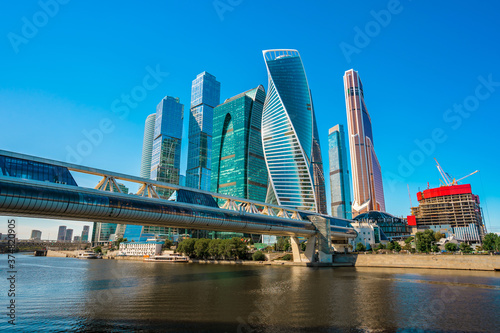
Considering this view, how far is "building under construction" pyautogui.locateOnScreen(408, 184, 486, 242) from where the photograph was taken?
575 ft

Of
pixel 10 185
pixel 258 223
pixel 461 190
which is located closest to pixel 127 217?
pixel 10 185

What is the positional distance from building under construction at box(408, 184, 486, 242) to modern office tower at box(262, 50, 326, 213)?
83574 millimetres

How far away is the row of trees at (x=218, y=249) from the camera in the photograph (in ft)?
320

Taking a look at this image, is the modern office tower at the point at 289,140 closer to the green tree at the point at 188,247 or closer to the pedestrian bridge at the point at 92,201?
the green tree at the point at 188,247

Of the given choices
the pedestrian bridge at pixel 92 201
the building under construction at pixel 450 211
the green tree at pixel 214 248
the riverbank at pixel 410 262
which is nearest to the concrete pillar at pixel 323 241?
the riverbank at pixel 410 262

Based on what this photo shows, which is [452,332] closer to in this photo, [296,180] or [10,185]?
[10,185]

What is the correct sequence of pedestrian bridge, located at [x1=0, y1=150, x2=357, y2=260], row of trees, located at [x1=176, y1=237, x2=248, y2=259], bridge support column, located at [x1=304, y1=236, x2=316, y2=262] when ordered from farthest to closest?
row of trees, located at [x1=176, y1=237, x2=248, y2=259]
bridge support column, located at [x1=304, y1=236, x2=316, y2=262]
pedestrian bridge, located at [x1=0, y1=150, x2=357, y2=260]

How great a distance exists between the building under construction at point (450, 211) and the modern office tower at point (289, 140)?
83.6m

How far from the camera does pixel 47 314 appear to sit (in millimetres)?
23750

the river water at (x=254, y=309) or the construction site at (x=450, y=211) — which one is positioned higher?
the construction site at (x=450, y=211)

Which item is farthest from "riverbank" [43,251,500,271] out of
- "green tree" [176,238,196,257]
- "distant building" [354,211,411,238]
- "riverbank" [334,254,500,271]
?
"distant building" [354,211,411,238]

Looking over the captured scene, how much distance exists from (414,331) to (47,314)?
28685mm

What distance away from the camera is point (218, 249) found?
98250 millimetres

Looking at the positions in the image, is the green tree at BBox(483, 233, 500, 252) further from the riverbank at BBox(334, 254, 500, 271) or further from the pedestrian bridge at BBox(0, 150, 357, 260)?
the pedestrian bridge at BBox(0, 150, 357, 260)
